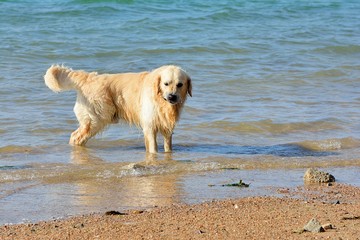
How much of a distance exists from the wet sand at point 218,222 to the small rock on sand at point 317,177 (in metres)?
0.71

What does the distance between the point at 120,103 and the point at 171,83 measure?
103 cm

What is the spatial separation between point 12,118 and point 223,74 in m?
4.57

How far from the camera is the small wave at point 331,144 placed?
962 cm

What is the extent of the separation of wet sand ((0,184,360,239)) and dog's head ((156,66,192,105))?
248 cm

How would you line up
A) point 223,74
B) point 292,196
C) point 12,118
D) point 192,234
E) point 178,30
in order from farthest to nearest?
point 178,30 < point 223,74 < point 12,118 < point 292,196 < point 192,234

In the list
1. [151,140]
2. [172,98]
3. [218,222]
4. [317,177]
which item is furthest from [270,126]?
[218,222]

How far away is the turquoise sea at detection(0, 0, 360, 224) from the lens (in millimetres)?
7594

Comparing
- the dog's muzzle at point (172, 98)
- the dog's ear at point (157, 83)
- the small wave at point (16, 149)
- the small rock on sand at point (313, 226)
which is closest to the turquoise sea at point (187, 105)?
the small wave at point (16, 149)

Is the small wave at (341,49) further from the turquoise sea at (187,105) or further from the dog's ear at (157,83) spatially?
the dog's ear at (157,83)

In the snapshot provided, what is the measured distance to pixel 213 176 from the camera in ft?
26.4

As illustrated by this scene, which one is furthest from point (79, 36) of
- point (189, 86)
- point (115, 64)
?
point (189, 86)

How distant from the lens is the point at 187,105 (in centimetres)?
1171

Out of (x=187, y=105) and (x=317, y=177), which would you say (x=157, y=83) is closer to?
(x=317, y=177)

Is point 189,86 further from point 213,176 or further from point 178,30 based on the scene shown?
point 178,30
